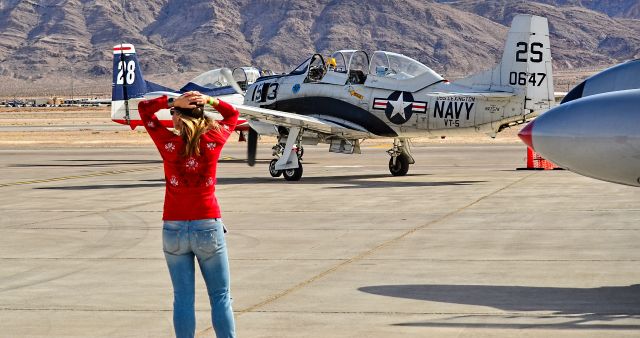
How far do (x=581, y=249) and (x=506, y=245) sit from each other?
3.38 ft

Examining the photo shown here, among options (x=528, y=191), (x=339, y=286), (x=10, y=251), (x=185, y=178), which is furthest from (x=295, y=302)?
(x=528, y=191)

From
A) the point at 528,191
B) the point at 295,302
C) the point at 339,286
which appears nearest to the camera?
the point at 295,302

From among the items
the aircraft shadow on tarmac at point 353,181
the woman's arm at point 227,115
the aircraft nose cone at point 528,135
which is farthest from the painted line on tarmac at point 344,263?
the aircraft shadow on tarmac at point 353,181

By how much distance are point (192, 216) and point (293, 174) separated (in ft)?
63.3

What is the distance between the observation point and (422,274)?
13523mm

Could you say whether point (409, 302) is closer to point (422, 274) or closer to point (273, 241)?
point (422, 274)

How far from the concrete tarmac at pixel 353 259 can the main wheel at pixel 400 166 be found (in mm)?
1819

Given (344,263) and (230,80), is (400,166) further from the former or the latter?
(344,263)

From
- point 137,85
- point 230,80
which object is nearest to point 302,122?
point 230,80

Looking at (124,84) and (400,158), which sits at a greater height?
(124,84)

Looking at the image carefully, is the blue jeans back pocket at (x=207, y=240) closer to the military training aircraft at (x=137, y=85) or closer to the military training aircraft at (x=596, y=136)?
the military training aircraft at (x=596, y=136)

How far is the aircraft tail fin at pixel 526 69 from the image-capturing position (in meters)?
26.8

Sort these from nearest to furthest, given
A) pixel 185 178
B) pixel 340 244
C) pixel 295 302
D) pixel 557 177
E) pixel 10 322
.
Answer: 1. pixel 185 178
2. pixel 10 322
3. pixel 295 302
4. pixel 340 244
5. pixel 557 177

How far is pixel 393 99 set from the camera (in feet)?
93.2
